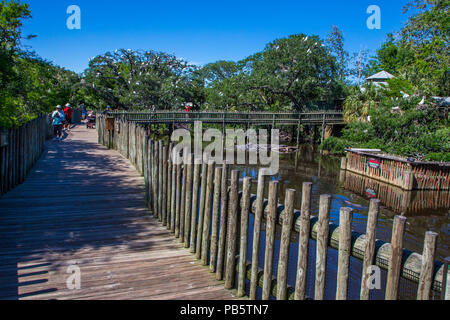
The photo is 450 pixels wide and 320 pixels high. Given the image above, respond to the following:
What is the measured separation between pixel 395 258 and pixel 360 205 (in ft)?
44.6

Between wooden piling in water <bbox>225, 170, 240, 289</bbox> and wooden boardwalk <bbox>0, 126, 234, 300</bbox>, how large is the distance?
0.16m

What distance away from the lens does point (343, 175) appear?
2186 cm

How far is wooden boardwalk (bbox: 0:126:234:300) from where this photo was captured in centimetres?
386

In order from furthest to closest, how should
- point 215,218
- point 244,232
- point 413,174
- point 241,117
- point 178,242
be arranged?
point 241,117 < point 413,174 < point 178,242 < point 215,218 < point 244,232

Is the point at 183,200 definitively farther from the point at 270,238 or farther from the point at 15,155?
the point at 15,155

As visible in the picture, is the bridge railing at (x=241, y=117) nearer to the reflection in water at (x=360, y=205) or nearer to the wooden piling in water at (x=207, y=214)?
the reflection in water at (x=360, y=205)

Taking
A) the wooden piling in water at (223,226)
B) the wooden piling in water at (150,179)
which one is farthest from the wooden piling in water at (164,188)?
the wooden piling in water at (223,226)

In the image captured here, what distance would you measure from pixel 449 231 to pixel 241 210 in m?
11.8

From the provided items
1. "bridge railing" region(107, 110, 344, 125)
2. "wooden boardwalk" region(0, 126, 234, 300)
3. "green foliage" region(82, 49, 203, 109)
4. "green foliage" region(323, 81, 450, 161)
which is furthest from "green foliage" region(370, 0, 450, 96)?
"wooden boardwalk" region(0, 126, 234, 300)

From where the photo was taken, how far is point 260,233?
162 inches

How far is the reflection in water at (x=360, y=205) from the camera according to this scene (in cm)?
854

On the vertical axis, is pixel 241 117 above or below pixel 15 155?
above

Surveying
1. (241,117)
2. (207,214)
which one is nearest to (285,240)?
(207,214)

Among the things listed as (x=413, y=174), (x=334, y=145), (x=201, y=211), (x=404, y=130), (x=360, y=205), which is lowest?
(x=360, y=205)
